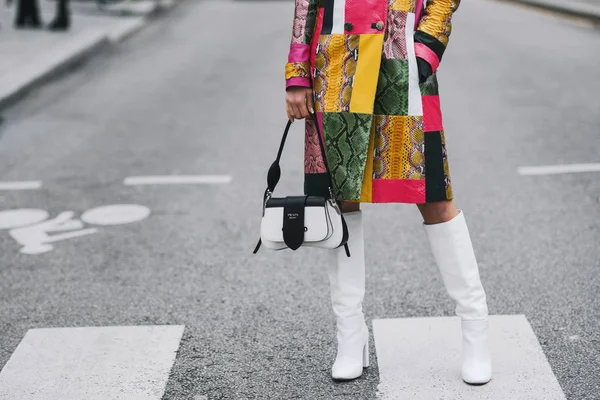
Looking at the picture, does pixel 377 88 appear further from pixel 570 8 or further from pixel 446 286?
pixel 570 8

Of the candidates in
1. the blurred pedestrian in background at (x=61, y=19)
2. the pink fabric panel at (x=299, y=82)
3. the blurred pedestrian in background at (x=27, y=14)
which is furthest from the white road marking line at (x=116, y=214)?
the blurred pedestrian in background at (x=27, y=14)

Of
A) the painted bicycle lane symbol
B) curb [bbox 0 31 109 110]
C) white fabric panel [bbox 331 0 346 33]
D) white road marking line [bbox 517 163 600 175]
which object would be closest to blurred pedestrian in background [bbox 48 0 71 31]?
curb [bbox 0 31 109 110]

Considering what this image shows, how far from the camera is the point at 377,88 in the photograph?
10.9 ft

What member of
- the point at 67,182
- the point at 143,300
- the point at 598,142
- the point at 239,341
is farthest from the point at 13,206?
the point at 598,142

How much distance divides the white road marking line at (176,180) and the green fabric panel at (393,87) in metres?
3.70

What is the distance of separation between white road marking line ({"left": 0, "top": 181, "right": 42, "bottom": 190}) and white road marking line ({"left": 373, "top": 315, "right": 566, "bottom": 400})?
3.55 metres

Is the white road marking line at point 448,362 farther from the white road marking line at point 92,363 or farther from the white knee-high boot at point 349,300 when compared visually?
the white road marking line at point 92,363

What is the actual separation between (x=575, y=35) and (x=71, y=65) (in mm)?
7743

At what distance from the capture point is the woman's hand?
3367mm

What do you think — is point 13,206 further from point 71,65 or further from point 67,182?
point 71,65

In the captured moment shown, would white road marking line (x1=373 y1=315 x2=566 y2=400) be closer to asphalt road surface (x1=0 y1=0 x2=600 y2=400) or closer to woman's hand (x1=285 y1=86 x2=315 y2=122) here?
asphalt road surface (x1=0 y1=0 x2=600 y2=400)

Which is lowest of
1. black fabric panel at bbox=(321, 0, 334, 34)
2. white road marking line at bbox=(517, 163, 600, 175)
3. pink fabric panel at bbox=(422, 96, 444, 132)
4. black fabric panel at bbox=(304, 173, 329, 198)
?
white road marking line at bbox=(517, 163, 600, 175)

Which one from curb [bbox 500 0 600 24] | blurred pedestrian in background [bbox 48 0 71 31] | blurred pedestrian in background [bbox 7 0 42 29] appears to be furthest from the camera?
curb [bbox 500 0 600 24]

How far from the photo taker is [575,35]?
51.8ft
